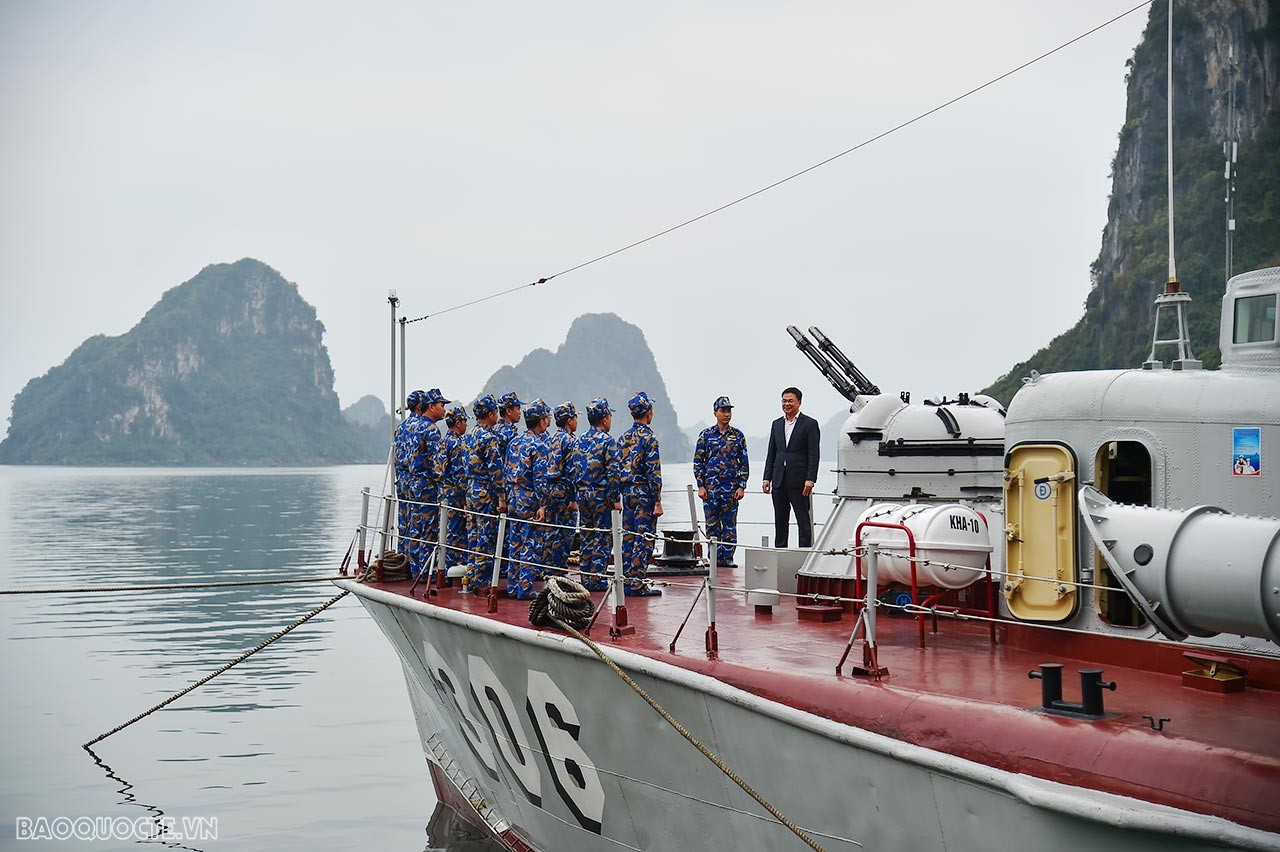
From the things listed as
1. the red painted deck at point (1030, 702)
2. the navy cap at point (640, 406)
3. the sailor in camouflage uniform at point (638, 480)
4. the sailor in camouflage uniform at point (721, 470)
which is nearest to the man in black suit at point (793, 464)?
the sailor in camouflage uniform at point (721, 470)

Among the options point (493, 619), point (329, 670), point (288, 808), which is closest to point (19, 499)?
point (329, 670)

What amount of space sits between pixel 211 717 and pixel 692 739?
12427 mm

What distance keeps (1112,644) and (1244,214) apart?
5752cm

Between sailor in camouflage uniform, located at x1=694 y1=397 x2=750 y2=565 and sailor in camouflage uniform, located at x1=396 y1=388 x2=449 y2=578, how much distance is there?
7.52 ft

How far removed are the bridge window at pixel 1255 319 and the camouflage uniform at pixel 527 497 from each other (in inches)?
196

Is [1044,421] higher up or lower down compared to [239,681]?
higher up

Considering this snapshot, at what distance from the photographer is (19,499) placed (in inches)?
3334

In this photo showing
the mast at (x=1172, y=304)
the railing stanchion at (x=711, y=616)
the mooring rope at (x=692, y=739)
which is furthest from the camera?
the railing stanchion at (x=711, y=616)

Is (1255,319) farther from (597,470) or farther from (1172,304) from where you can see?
(597,470)

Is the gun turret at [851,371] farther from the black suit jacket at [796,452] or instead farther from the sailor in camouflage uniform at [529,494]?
the sailor in camouflage uniform at [529,494]

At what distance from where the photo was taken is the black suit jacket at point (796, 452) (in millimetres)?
10953

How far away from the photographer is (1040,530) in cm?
670

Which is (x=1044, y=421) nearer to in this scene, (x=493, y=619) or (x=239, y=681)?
(x=493, y=619)

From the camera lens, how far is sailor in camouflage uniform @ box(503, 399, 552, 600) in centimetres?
965
